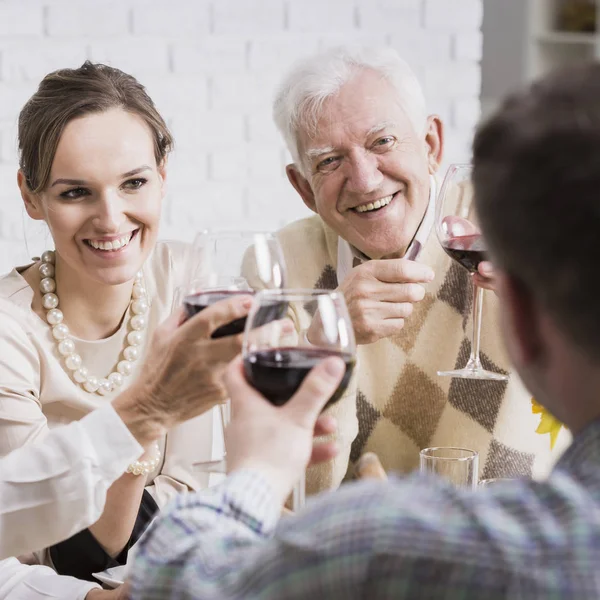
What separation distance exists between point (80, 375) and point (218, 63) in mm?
1514

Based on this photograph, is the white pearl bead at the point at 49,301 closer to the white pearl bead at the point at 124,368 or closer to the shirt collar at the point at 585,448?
the white pearl bead at the point at 124,368

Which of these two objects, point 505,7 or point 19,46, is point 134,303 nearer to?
point 19,46

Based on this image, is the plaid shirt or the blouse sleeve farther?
the blouse sleeve

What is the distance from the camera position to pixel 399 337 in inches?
76.5

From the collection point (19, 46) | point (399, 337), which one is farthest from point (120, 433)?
point (19, 46)

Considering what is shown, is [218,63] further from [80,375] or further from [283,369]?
[283,369]

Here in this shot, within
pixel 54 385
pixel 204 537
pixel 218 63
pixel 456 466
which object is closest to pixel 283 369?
pixel 204 537

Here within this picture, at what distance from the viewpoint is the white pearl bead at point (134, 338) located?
6.17ft

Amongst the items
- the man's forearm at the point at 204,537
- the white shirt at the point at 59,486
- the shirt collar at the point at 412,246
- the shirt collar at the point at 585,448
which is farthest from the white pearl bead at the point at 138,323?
the shirt collar at the point at 585,448

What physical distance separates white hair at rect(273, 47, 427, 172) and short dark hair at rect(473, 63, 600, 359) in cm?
128

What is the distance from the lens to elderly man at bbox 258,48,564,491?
6.07 feet

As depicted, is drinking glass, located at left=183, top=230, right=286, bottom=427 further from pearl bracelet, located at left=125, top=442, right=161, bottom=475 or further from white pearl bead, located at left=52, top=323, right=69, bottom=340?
white pearl bead, located at left=52, top=323, right=69, bottom=340

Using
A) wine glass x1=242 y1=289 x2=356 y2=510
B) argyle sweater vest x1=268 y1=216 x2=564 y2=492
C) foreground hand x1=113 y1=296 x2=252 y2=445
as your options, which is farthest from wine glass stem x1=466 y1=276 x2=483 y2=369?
wine glass x1=242 y1=289 x2=356 y2=510

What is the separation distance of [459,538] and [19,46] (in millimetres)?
2577
